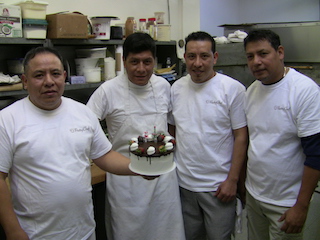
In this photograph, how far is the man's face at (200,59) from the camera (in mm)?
1657

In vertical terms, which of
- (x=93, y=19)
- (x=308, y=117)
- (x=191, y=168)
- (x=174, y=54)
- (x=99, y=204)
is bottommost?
(x=99, y=204)

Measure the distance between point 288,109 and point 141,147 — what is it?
70 centimetres

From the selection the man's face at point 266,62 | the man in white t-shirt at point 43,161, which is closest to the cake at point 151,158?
the man in white t-shirt at point 43,161

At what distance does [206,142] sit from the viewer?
1.66m

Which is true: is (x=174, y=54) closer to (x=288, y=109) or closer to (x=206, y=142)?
(x=206, y=142)

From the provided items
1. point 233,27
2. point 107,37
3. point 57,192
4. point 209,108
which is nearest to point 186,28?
point 233,27

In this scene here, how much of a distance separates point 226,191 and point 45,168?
957mm

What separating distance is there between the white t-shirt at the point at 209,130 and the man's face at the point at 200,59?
0.19ft

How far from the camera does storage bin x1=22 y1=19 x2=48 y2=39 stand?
1.94m

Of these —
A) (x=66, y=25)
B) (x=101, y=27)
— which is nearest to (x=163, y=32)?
(x=101, y=27)

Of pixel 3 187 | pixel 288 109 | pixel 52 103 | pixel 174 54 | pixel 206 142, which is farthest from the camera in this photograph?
pixel 174 54

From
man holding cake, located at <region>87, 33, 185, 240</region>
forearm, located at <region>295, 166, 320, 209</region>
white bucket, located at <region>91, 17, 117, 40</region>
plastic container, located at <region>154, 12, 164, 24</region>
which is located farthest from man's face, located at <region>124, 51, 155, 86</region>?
plastic container, located at <region>154, 12, 164, 24</region>

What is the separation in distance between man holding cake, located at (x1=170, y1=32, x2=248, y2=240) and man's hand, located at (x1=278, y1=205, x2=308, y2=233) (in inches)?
12.8

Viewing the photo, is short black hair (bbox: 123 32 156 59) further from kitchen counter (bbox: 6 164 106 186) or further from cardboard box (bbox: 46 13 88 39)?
kitchen counter (bbox: 6 164 106 186)
